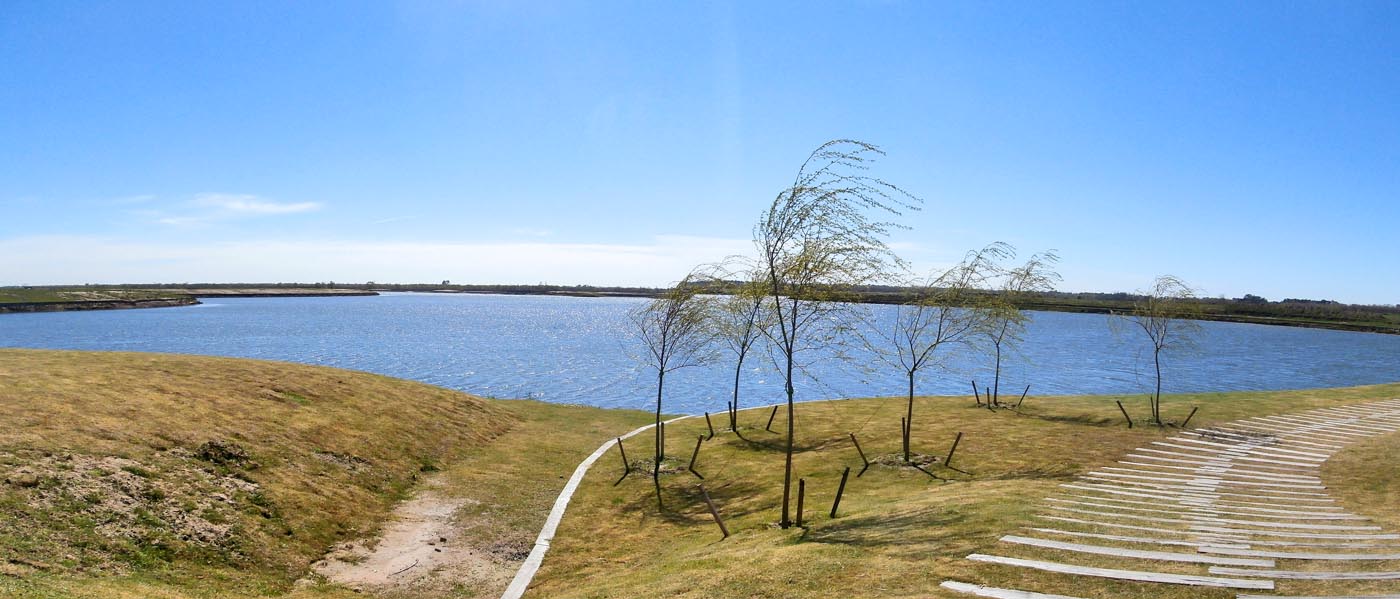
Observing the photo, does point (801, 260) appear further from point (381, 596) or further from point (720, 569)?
point (381, 596)

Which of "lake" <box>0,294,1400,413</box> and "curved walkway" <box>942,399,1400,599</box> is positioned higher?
"curved walkway" <box>942,399,1400,599</box>

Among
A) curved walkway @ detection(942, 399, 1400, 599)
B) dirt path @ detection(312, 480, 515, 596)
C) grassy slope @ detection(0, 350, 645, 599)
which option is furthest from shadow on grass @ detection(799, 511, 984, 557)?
grassy slope @ detection(0, 350, 645, 599)

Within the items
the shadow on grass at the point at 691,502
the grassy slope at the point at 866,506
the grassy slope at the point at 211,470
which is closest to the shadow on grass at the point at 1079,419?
the grassy slope at the point at 866,506

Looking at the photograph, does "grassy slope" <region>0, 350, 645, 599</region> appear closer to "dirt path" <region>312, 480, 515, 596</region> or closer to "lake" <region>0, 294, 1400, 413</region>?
"dirt path" <region>312, 480, 515, 596</region>

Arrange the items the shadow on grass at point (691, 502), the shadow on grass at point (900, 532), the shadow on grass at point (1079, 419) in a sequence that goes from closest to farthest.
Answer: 1. the shadow on grass at point (900, 532)
2. the shadow on grass at point (691, 502)
3. the shadow on grass at point (1079, 419)

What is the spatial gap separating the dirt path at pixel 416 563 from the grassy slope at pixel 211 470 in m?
0.51

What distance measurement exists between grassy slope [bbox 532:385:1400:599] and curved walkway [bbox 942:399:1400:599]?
0.40m

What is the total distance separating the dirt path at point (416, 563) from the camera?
14578 mm

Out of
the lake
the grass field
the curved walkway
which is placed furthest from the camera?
the lake

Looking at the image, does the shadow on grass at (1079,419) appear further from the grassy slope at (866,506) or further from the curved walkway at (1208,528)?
the curved walkway at (1208,528)

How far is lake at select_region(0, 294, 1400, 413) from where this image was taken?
200ft

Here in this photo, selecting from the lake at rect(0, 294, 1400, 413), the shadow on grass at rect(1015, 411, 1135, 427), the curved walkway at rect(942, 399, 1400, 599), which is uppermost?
the curved walkway at rect(942, 399, 1400, 599)

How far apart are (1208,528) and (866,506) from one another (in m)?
7.32

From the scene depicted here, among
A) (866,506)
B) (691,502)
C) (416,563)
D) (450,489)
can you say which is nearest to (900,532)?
(866,506)
